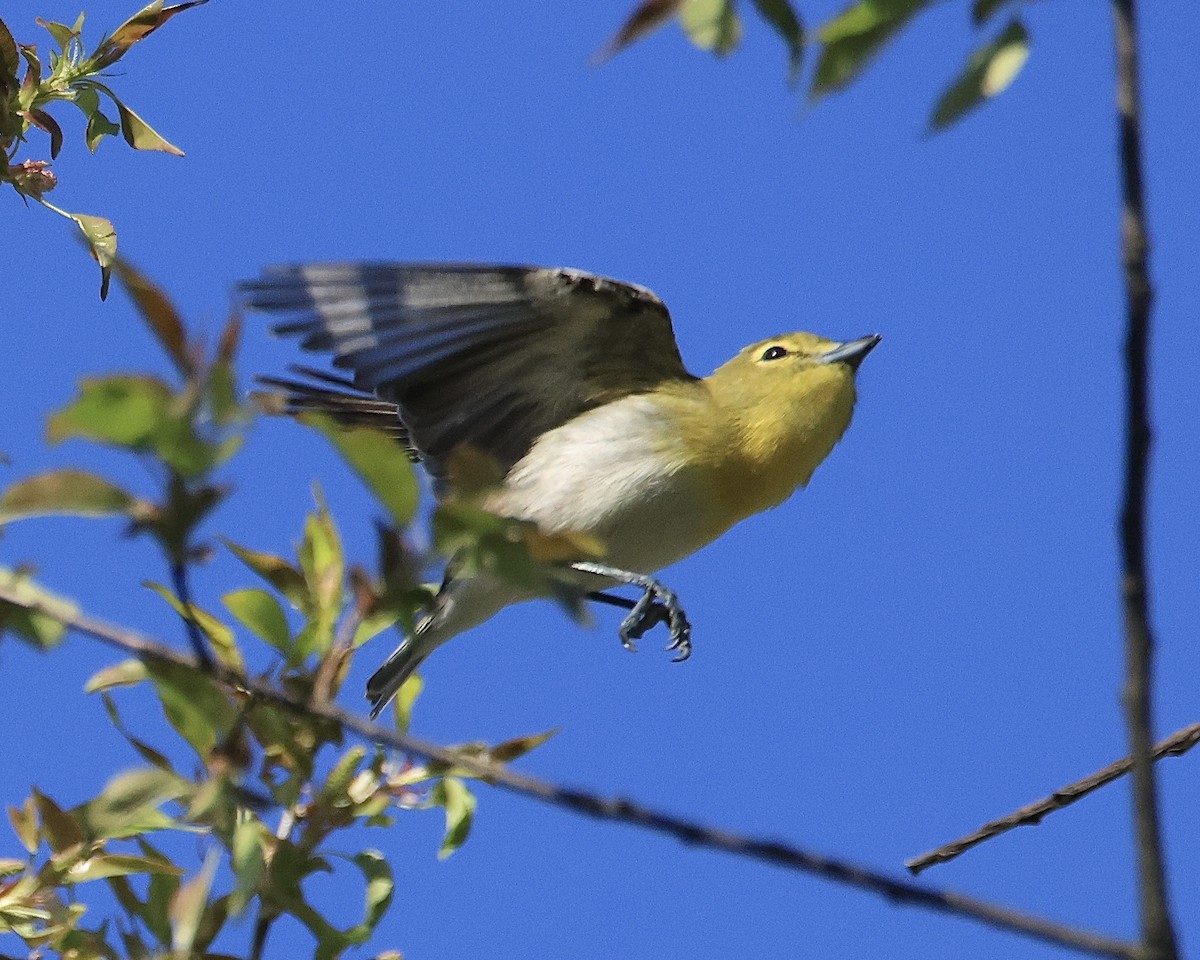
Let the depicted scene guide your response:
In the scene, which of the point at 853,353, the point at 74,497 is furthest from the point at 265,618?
the point at 853,353

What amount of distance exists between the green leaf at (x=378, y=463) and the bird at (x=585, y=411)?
2.64 meters

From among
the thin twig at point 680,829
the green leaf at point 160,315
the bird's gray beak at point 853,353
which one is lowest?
the thin twig at point 680,829

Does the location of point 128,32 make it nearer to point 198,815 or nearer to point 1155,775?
point 198,815

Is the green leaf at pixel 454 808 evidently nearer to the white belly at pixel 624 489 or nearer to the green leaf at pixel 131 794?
the green leaf at pixel 131 794

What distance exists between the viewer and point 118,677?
2.03 metres

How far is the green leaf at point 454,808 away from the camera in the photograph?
2.32m

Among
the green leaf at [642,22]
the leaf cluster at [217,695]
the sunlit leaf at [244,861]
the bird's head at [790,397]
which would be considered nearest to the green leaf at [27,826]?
the leaf cluster at [217,695]

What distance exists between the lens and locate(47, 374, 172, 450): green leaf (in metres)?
1.02

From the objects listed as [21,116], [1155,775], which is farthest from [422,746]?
[21,116]

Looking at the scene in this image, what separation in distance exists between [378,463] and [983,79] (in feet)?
1.83

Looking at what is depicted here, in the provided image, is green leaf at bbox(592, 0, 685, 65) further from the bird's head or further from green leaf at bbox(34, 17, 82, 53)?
the bird's head

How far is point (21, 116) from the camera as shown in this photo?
2.84 meters

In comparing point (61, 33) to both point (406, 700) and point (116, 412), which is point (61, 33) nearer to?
point (406, 700)

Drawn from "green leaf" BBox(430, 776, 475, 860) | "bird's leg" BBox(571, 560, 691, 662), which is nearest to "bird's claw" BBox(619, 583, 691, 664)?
"bird's leg" BBox(571, 560, 691, 662)
